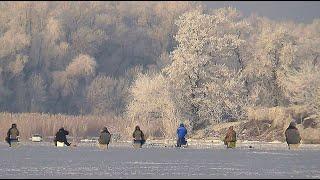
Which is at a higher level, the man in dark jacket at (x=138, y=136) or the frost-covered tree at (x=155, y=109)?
the frost-covered tree at (x=155, y=109)

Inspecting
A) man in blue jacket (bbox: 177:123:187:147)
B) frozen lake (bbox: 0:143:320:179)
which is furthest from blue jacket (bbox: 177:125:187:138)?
frozen lake (bbox: 0:143:320:179)

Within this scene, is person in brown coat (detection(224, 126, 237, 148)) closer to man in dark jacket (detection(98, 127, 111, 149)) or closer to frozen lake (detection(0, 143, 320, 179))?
man in dark jacket (detection(98, 127, 111, 149))

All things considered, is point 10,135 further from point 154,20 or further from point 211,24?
point 154,20

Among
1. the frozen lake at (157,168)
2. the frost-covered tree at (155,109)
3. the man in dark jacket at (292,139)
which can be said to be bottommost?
the frozen lake at (157,168)

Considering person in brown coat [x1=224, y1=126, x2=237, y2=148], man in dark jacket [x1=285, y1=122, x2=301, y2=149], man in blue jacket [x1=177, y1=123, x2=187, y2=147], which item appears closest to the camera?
person in brown coat [x1=224, y1=126, x2=237, y2=148]

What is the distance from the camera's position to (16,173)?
60.5 ft

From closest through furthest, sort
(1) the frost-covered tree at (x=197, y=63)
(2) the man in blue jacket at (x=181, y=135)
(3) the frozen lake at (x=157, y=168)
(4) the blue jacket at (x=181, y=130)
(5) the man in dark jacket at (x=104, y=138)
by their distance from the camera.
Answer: (3) the frozen lake at (x=157, y=168)
(5) the man in dark jacket at (x=104, y=138)
(4) the blue jacket at (x=181, y=130)
(2) the man in blue jacket at (x=181, y=135)
(1) the frost-covered tree at (x=197, y=63)

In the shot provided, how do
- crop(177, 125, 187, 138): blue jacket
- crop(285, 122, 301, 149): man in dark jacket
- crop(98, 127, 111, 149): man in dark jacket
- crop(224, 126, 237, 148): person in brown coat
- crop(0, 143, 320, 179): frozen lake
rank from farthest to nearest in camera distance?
crop(177, 125, 187, 138): blue jacket
crop(285, 122, 301, 149): man in dark jacket
crop(224, 126, 237, 148): person in brown coat
crop(98, 127, 111, 149): man in dark jacket
crop(0, 143, 320, 179): frozen lake

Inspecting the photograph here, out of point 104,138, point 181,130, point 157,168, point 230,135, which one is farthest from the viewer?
point 181,130

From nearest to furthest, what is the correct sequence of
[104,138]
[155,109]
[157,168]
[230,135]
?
[157,168]
[104,138]
[230,135]
[155,109]

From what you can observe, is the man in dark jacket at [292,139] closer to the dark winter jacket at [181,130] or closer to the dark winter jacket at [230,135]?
the dark winter jacket at [230,135]

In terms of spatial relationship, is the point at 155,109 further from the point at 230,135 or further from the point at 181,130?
the point at 230,135

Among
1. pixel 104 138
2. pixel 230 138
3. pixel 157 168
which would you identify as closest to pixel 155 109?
pixel 230 138

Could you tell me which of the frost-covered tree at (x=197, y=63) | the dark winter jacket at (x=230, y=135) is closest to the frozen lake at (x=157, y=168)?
the dark winter jacket at (x=230, y=135)
